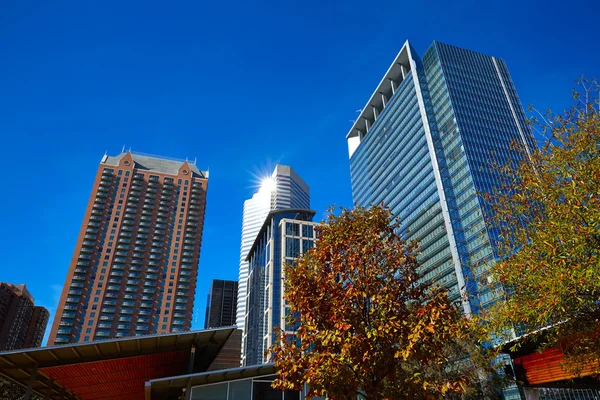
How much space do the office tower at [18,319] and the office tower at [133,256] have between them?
51245mm

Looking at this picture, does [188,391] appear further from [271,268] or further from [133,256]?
[271,268]

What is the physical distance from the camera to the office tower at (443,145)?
95.8 metres

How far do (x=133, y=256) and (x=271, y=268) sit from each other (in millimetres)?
42592

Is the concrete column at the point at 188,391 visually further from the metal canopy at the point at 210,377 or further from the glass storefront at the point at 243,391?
the glass storefront at the point at 243,391

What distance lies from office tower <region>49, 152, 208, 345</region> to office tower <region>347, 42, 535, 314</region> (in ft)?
204

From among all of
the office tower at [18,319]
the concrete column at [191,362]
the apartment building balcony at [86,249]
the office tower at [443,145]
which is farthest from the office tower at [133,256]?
the concrete column at [191,362]

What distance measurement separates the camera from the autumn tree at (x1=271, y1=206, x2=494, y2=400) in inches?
370

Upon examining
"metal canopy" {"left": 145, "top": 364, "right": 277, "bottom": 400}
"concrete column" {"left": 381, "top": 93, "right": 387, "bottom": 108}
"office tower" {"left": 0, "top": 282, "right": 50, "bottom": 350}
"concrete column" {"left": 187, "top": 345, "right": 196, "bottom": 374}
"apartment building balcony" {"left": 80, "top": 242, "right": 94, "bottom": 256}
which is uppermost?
"concrete column" {"left": 381, "top": 93, "right": 387, "bottom": 108}

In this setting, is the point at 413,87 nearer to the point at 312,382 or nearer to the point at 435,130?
the point at 435,130

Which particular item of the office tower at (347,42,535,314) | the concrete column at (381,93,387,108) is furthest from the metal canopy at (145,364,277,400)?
the concrete column at (381,93,387,108)

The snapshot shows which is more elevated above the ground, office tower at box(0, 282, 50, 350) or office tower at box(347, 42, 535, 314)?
office tower at box(347, 42, 535, 314)

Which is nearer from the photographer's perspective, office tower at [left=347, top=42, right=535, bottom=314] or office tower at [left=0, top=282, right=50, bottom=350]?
office tower at [left=347, top=42, right=535, bottom=314]

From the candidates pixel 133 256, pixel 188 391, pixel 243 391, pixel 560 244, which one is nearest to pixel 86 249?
pixel 133 256

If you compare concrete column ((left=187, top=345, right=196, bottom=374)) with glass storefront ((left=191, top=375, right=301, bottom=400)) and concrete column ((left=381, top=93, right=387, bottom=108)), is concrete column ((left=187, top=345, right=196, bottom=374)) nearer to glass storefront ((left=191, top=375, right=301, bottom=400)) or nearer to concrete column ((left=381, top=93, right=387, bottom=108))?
glass storefront ((left=191, top=375, right=301, bottom=400))
